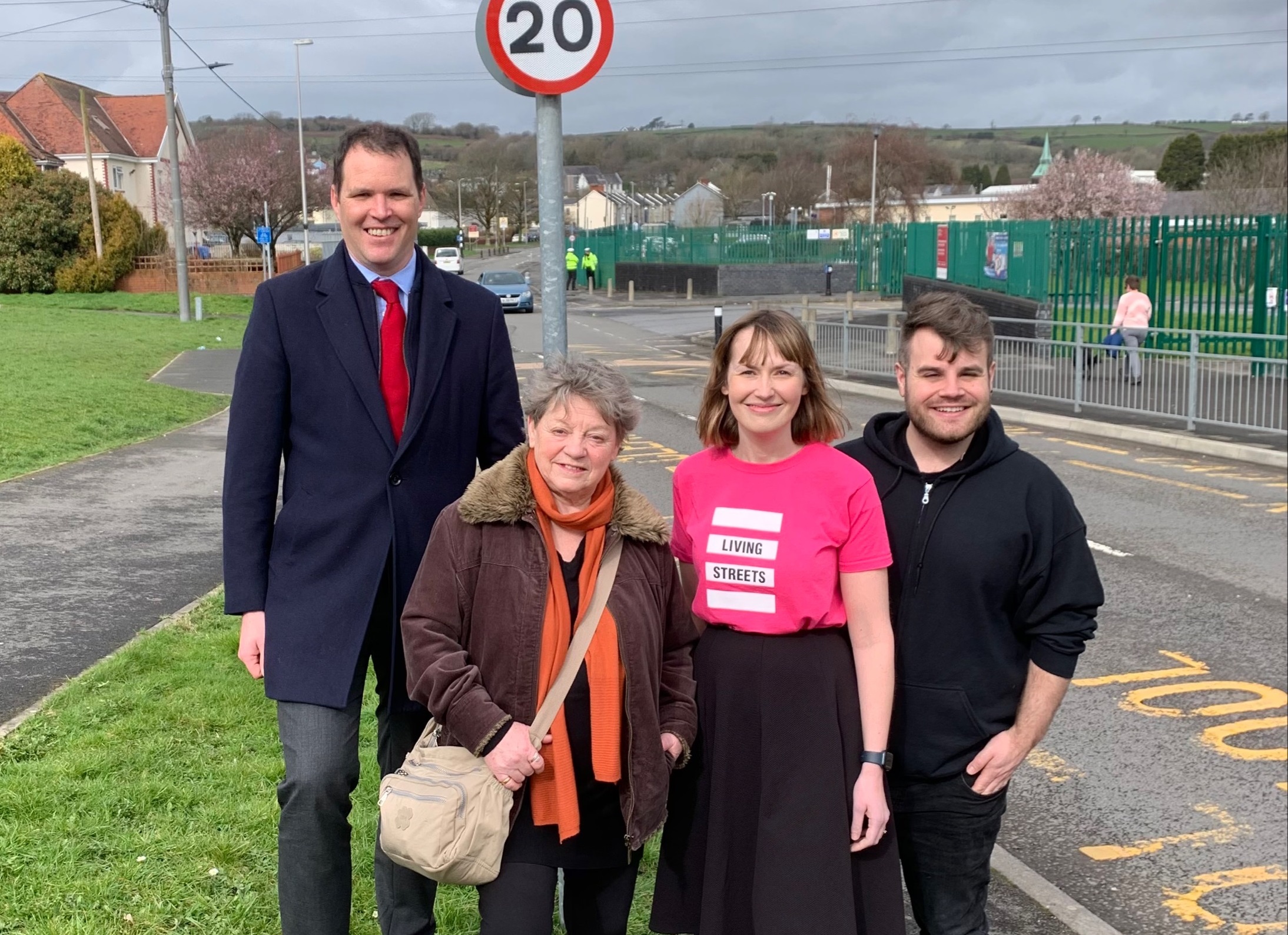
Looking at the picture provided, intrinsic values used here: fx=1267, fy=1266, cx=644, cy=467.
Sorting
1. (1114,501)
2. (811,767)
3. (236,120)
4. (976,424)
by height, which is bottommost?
(1114,501)

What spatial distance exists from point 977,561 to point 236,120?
75584 mm

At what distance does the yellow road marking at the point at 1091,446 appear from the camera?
1398cm

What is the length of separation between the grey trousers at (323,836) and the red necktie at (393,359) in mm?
650

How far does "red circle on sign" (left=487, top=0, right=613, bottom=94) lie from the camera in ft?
12.1

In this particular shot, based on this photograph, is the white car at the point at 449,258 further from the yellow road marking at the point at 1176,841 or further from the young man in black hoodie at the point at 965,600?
the young man in black hoodie at the point at 965,600

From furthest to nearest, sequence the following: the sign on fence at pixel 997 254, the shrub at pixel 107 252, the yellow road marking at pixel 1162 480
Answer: the shrub at pixel 107 252 < the sign on fence at pixel 997 254 < the yellow road marking at pixel 1162 480

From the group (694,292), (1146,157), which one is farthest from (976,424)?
(1146,157)

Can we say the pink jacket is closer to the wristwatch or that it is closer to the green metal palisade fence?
the green metal palisade fence

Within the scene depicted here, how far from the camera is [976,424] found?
2.80 metres

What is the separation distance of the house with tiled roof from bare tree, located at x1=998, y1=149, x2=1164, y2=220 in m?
41.8

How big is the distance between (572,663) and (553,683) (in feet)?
0.20

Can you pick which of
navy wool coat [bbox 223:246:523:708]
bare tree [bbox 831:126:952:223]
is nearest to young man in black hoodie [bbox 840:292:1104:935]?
navy wool coat [bbox 223:246:523:708]

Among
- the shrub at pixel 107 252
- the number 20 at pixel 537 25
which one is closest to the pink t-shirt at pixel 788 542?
the number 20 at pixel 537 25

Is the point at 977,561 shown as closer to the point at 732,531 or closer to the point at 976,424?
the point at 976,424
